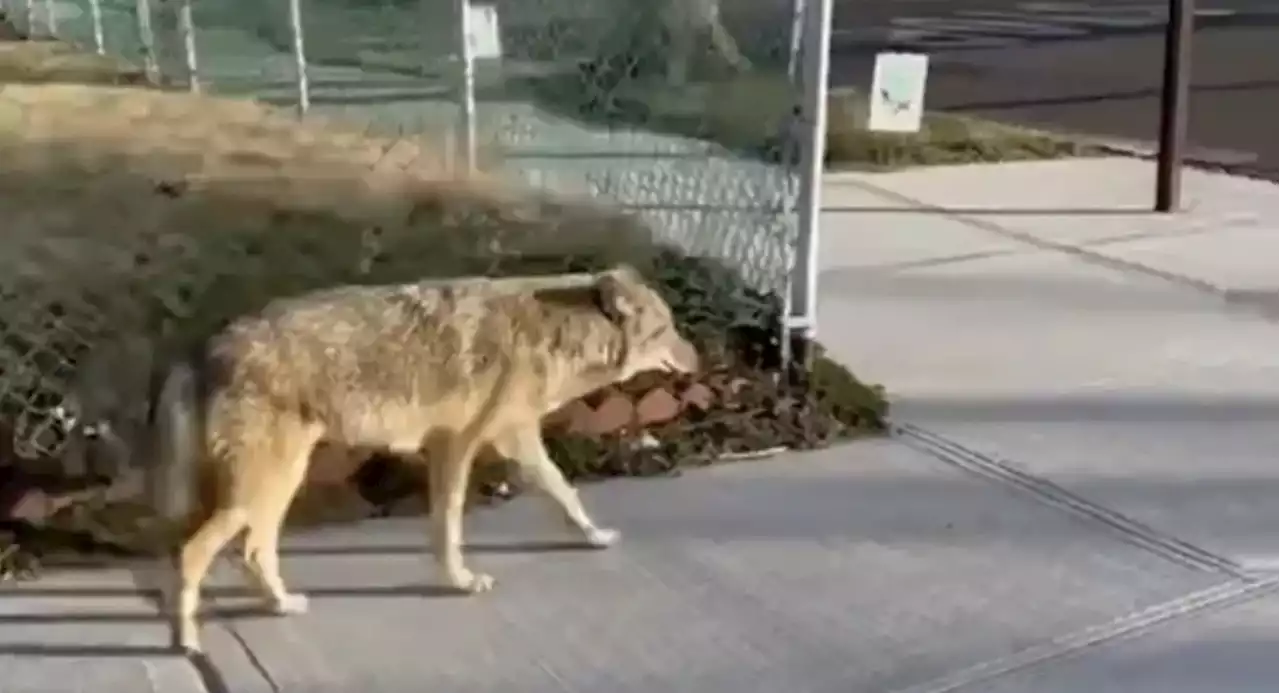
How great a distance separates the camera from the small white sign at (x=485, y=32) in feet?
22.2

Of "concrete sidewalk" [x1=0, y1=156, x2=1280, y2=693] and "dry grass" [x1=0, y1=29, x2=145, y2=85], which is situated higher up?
"dry grass" [x1=0, y1=29, x2=145, y2=85]

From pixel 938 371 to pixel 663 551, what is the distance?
1.67 metres

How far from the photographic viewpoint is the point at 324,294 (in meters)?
3.87

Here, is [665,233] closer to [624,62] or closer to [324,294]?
[624,62]

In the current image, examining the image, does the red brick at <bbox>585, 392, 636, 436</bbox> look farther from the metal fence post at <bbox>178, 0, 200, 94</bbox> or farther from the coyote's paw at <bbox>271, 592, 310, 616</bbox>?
the metal fence post at <bbox>178, 0, 200, 94</bbox>

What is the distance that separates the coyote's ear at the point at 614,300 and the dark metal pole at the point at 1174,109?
452 centimetres

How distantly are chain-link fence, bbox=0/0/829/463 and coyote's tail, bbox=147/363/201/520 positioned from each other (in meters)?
0.62

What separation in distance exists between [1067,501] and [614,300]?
1.27 m

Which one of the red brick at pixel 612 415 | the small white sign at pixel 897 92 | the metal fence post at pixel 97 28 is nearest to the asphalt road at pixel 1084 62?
the small white sign at pixel 897 92

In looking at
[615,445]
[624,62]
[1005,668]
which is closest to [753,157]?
[624,62]

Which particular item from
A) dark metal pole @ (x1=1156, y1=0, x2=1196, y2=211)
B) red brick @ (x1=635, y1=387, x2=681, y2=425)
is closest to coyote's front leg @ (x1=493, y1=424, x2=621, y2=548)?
red brick @ (x1=635, y1=387, x2=681, y2=425)

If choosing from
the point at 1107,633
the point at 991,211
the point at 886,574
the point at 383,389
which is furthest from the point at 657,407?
the point at 991,211

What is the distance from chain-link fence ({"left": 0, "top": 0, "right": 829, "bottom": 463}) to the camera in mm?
5121

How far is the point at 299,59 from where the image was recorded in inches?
329
